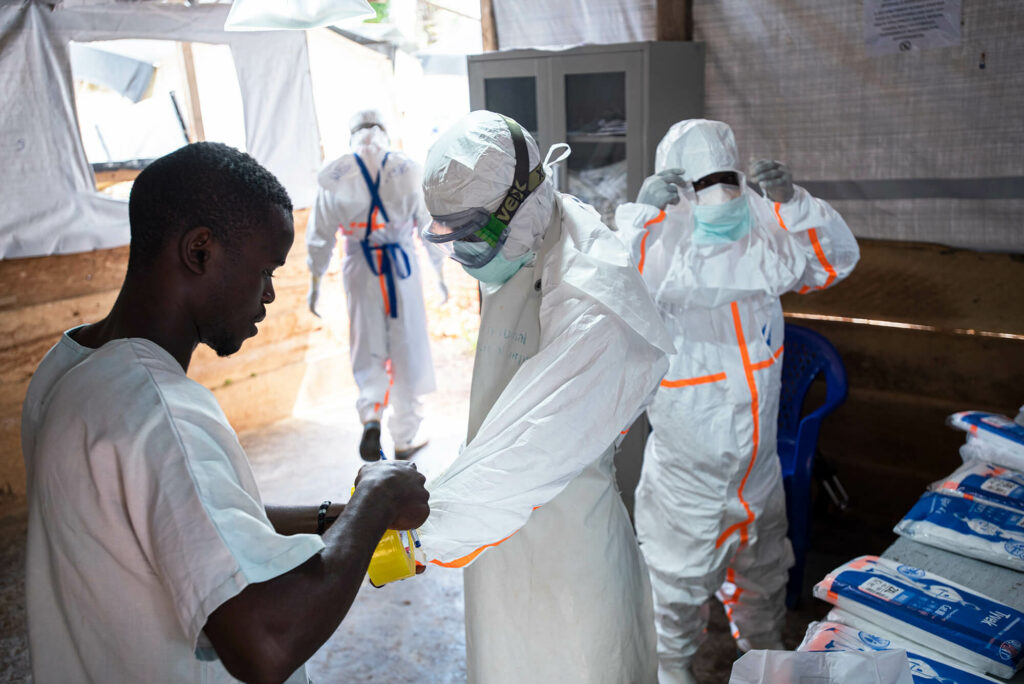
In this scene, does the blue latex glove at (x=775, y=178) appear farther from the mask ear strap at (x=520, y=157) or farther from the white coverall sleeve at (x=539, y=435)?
the white coverall sleeve at (x=539, y=435)

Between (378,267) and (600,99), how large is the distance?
5.46ft

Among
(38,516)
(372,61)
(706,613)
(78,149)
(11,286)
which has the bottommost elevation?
(706,613)

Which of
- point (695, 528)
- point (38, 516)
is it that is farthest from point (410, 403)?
point (38, 516)

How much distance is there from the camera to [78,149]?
13.4 feet

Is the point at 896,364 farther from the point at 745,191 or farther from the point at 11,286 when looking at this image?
the point at 11,286

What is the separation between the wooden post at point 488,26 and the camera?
3.84 meters

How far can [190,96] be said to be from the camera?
4.65 metres

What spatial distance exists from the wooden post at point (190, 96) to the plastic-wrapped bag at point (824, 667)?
4.42 m

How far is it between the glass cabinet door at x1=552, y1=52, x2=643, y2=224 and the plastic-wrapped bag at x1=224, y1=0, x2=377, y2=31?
2.95 feet

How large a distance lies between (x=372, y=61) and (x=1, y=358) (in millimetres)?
3322

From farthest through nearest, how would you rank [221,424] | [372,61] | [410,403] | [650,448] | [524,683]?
[372,61] < [410,403] < [650,448] < [524,683] < [221,424]

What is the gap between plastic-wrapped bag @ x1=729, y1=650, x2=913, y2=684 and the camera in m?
1.17

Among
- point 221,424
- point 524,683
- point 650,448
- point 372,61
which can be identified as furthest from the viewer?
point 372,61

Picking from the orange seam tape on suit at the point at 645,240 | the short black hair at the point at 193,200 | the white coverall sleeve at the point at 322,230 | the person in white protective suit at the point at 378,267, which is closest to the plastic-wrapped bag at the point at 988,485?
the orange seam tape on suit at the point at 645,240
